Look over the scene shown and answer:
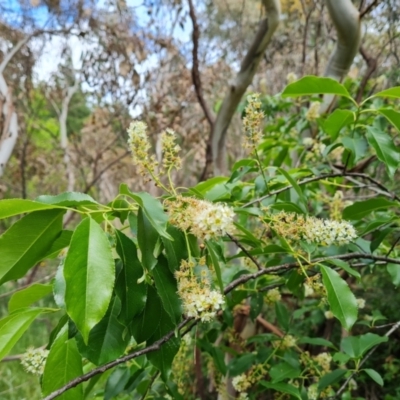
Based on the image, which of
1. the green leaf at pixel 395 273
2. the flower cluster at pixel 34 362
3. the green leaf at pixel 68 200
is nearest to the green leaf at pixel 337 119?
the green leaf at pixel 395 273

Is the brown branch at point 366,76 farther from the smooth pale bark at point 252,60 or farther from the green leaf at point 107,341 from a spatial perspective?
the green leaf at point 107,341

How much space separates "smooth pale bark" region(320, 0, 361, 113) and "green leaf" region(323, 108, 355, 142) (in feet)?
2.00

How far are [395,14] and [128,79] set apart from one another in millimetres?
1542

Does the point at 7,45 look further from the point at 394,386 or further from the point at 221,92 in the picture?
the point at 394,386

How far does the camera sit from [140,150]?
62cm

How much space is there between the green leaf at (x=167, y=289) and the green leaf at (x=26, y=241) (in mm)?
138

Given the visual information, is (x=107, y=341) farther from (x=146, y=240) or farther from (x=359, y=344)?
(x=359, y=344)

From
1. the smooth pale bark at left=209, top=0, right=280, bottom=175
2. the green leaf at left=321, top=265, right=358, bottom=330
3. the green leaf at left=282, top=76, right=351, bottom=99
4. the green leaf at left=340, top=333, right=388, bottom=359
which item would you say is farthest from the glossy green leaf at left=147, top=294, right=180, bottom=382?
the smooth pale bark at left=209, top=0, right=280, bottom=175

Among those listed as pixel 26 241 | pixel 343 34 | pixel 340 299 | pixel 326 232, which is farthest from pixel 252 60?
pixel 26 241

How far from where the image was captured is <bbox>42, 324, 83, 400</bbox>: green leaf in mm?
542

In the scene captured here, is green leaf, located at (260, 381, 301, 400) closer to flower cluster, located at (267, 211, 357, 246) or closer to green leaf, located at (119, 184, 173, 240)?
flower cluster, located at (267, 211, 357, 246)

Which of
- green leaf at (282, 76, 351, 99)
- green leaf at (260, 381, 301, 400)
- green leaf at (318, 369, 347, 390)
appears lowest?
green leaf at (318, 369, 347, 390)

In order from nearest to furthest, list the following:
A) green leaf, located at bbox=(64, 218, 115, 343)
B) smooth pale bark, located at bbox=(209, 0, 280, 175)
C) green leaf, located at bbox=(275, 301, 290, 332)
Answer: green leaf, located at bbox=(64, 218, 115, 343) < green leaf, located at bbox=(275, 301, 290, 332) < smooth pale bark, located at bbox=(209, 0, 280, 175)

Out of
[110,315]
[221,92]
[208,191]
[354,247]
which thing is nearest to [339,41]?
[354,247]
